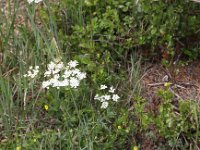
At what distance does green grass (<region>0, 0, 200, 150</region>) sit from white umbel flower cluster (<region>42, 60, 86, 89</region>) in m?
0.09

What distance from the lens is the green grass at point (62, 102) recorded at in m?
2.99

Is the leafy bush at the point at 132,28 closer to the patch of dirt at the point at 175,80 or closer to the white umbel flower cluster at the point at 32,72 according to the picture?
the patch of dirt at the point at 175,80

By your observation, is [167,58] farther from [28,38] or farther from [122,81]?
[28,38]

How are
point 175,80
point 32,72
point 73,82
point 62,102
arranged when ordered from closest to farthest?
point 73,82, point 62,102, point 32,72, point 175,80

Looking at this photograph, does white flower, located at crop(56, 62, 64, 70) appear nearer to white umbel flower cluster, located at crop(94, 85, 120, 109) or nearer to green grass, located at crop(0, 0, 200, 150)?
green grass, located at crop(0, 0, 200, 150)

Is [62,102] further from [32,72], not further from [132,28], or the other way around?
[132,28]

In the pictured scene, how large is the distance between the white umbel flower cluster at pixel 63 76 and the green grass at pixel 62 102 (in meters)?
0.09

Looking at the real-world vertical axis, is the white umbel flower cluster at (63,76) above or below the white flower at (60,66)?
below

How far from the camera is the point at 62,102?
10.1 feet

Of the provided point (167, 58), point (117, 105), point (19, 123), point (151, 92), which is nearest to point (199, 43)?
point (167, 58)

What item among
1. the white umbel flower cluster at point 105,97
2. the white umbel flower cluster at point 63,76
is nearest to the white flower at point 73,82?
the white umbel flower cluster at point 63,76

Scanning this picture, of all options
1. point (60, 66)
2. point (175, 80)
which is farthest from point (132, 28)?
point (60, 66)

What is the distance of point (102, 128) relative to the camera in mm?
3035

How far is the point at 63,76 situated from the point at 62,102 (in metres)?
0.21
